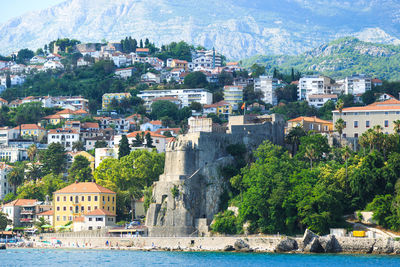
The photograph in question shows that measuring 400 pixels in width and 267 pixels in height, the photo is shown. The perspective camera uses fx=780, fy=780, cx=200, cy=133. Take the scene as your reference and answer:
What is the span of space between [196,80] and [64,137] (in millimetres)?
35505

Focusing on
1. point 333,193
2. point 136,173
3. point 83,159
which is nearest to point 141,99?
point 83,159

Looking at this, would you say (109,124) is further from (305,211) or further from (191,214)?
(305,211)

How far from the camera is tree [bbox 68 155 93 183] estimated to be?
97762 mm

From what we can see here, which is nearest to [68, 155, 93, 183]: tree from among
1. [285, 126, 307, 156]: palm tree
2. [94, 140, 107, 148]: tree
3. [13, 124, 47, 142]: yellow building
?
[94, 140, 107, 148]: tree

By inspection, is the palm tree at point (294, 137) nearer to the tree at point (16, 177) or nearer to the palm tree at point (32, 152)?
the tree at point (16, 177)

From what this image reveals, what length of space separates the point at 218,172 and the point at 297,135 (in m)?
12.7

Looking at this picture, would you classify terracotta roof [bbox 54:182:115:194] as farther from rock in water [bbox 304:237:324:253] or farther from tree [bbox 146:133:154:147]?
rock in water [bbox 304:237:324:253]

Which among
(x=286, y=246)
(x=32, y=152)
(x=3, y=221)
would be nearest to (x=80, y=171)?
(x=3, y=221)

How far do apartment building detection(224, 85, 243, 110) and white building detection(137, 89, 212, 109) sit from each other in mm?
3405

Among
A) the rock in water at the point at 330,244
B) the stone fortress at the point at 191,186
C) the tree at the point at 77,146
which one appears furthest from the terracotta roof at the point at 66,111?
the rock in water at the point at 330,244

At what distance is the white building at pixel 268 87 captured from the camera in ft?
478

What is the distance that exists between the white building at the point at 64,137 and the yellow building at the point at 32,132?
346 centimetres

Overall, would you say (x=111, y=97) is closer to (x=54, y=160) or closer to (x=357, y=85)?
(x=357, y=85)

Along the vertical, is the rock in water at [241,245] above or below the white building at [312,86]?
below
